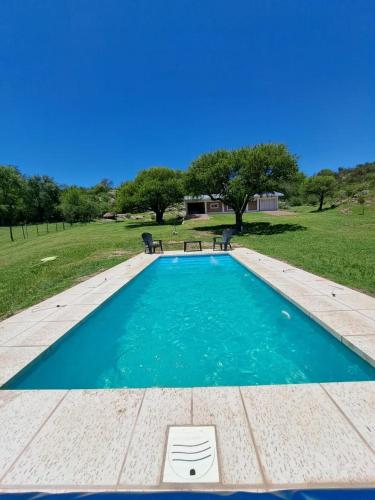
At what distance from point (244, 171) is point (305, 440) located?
702 inches

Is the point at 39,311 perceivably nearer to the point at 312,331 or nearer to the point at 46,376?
the point at 46,376

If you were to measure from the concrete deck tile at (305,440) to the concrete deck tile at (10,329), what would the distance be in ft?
12.3

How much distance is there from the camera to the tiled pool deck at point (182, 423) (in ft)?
5.55

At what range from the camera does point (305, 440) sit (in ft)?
6.47

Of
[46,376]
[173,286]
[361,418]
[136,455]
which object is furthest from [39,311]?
[361,418]

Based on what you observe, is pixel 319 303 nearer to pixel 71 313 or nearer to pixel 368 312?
pixel 368 312

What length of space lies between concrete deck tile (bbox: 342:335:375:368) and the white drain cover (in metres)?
2.22

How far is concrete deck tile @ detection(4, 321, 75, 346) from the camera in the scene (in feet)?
12.0

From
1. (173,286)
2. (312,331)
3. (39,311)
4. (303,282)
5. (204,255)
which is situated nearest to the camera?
(312,331)

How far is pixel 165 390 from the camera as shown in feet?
8.69

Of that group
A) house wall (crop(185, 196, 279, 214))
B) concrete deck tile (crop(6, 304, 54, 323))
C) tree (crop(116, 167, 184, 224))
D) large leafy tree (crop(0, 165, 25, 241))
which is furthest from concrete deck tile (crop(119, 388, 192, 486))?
house wall (crop(185, 196, 279, 214))

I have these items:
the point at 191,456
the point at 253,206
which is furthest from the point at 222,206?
the point at 191,456

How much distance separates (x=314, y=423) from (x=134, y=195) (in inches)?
1243

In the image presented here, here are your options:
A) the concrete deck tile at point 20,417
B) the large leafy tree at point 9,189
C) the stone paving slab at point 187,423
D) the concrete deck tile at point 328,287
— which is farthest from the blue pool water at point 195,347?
the large leafy tree at point 9,189
